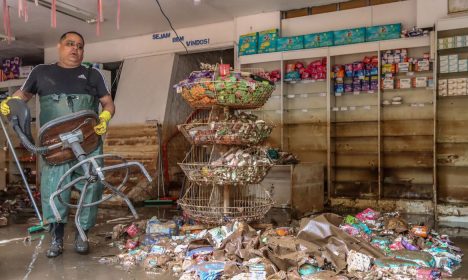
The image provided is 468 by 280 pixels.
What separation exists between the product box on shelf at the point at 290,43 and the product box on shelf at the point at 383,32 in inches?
40.3

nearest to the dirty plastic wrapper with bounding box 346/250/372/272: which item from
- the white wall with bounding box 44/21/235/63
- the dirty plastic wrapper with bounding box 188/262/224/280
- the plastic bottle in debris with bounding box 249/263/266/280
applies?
the plastic bottle in debris with bounding box 249/263/266/280

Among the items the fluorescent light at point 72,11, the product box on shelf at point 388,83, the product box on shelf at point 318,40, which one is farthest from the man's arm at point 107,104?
the product box on shelf at point 388,83

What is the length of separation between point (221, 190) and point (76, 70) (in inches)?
65.8

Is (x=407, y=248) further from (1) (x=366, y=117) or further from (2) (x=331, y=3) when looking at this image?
(2) (x=331, y=3)

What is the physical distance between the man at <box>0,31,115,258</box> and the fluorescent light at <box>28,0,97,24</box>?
11.4 feet

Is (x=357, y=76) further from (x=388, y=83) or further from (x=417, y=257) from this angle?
(x=417, y=257)

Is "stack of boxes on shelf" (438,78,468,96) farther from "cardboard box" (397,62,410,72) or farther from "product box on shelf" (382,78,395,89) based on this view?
"product box on shelf" (382,78,395,89)

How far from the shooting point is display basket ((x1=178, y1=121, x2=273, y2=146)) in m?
3.39

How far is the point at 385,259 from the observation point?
110 inches

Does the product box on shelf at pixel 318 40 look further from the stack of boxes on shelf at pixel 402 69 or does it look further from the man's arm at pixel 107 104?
the man's arm at pixel 107 104

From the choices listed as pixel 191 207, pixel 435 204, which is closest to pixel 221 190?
pixel 191 207

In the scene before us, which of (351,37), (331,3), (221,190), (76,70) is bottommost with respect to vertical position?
(221,190)

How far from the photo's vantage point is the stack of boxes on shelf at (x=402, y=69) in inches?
230

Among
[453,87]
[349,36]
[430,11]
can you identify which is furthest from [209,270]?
[430,11]
